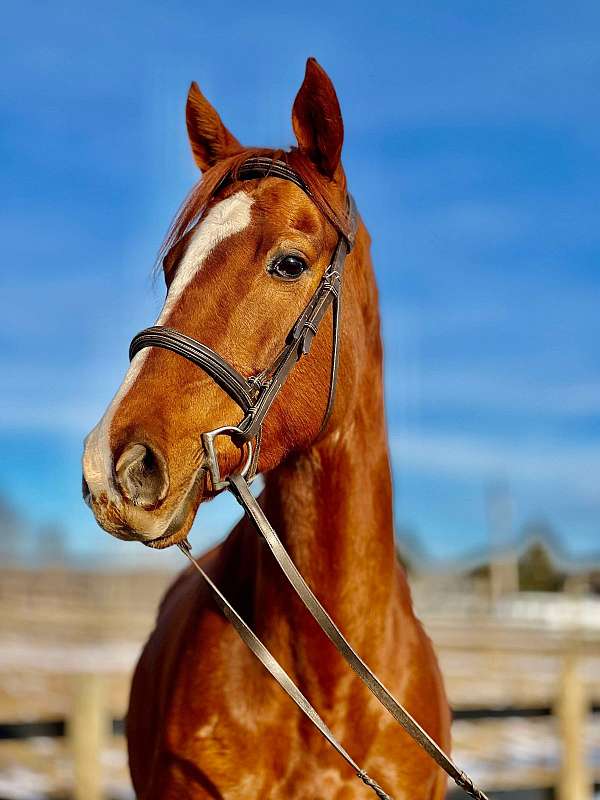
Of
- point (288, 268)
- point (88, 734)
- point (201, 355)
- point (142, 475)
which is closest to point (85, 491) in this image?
point (142, 475)

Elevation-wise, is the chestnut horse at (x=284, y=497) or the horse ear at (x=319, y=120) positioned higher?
the horse ear at (x=319, y=120)

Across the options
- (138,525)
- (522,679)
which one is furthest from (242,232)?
(522,679)

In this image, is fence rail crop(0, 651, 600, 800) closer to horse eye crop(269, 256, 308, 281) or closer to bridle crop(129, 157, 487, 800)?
bridle crop(129, 157, 487, 800)

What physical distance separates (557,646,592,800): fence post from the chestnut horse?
518 cm

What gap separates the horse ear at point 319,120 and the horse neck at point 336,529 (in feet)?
1.98

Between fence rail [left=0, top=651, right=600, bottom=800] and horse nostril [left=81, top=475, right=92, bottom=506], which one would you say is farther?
fence rail [left=0, top=651, right=600, bottom=800]

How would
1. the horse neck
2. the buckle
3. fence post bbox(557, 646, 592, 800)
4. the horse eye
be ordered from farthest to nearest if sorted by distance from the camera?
fence post bbox(557, 646, 592, 800), the horse neck, the horse eye, the buckle

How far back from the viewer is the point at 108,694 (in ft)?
22.8

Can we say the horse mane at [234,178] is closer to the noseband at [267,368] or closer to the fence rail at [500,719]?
the noseband at [267,368]

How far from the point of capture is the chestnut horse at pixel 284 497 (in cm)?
251

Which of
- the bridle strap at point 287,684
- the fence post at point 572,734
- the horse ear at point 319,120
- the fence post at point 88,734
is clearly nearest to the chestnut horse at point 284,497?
the horse ear at point 319,120

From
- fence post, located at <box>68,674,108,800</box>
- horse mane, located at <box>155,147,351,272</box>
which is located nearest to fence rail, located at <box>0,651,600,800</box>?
fence post, located at <box>68,674,108,800</box>

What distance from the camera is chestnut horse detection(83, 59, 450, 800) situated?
2.51m

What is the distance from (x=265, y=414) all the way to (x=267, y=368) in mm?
126
